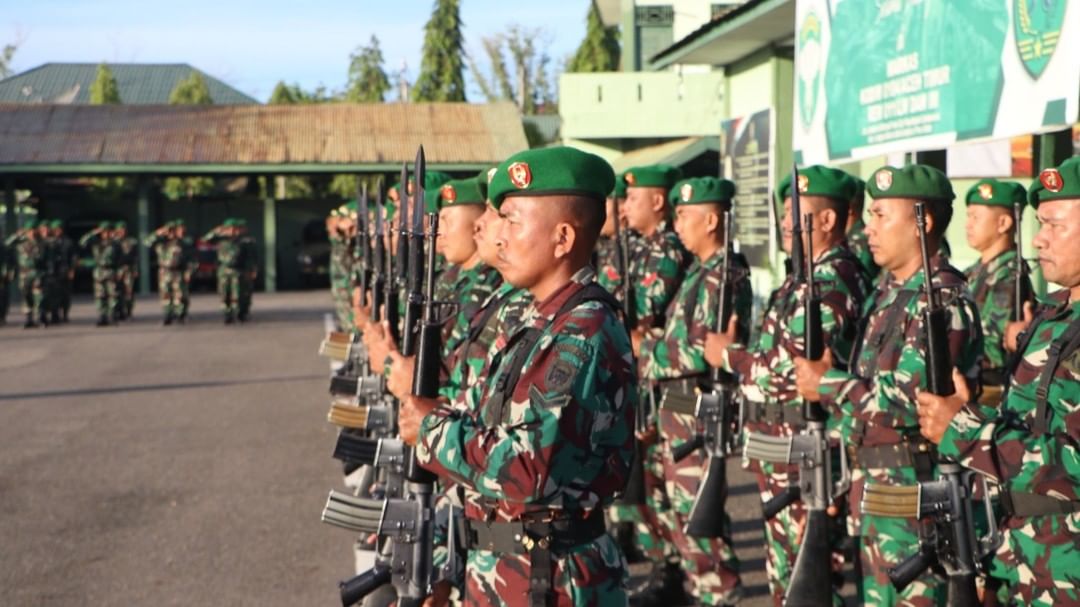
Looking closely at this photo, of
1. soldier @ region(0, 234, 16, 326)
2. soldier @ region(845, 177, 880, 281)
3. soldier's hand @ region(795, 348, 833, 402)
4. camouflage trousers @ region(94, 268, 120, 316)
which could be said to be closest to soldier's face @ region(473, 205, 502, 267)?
soldier's hand @ region(795, 348, 833, 402)

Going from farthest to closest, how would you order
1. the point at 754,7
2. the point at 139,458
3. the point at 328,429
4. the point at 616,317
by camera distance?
1. the point at 754,7
2. the point at 328,429
3. the point at 139,458
4. the point at 616,317

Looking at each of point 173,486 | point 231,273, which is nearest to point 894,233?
point 173,486

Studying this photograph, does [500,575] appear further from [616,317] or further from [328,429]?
[328,429]

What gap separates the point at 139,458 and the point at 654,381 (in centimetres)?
503

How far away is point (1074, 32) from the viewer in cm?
634

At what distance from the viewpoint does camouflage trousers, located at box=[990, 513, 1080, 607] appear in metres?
3.48

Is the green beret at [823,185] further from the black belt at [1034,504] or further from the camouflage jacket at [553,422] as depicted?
the camouflage jacket at [553,422]

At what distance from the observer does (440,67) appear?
52531mm

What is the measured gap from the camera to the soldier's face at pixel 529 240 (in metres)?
3.12

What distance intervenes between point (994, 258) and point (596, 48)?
44411mm

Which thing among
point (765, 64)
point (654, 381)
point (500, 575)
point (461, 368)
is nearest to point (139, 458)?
point (654, 381)

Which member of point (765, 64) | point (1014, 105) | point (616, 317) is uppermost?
point (765, 64)

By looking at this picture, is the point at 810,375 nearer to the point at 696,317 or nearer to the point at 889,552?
the point at 889,552

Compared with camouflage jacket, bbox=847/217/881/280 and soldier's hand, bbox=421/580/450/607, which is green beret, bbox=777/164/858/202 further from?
soldier's hand, bbox=421/580/450/607
